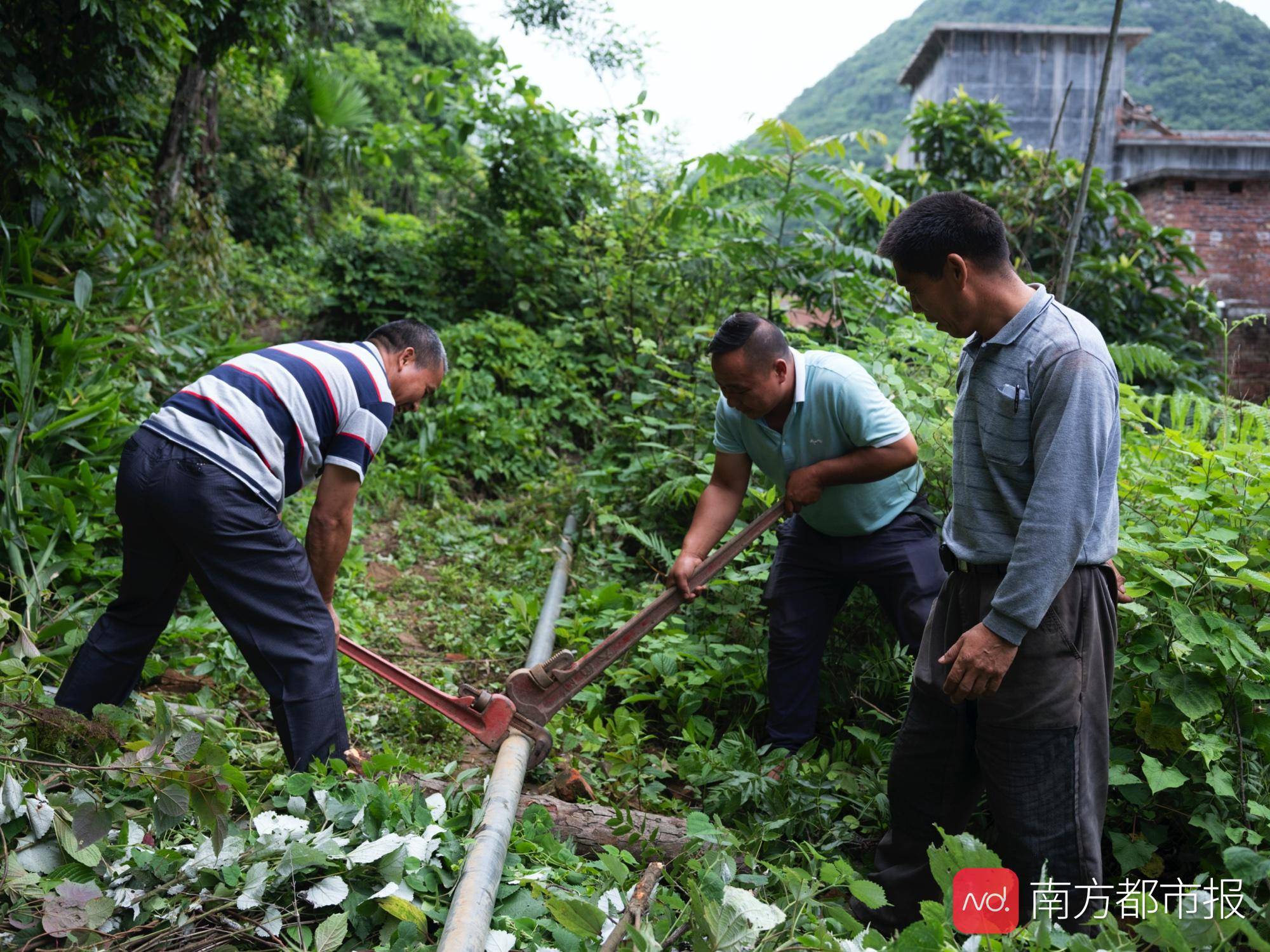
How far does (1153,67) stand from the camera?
2323cm

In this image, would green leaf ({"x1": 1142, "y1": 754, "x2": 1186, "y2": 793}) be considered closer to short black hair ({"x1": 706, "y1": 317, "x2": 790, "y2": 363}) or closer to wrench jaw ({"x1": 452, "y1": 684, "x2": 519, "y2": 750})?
short black hair ({"x1": 706, "y1": 317, "x2": 790, "y2": 363})

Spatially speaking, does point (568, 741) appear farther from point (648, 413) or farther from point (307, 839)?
point (648, 413)

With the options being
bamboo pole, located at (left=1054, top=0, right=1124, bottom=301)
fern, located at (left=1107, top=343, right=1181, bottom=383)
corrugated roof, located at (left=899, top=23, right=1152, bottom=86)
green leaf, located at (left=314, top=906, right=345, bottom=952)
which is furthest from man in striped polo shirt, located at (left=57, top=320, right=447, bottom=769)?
corrugated roof, located at (left=899, top=23, right=1152, bottom=86)

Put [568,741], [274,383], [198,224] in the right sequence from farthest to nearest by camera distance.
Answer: [198,224] → [568,741] → [274,383]

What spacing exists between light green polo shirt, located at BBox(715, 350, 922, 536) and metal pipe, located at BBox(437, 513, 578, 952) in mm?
1339

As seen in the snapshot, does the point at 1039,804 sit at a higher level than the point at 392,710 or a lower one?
higher

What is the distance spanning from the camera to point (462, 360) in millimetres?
7703

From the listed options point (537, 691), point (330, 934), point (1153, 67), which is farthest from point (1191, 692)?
point (1153, 67)

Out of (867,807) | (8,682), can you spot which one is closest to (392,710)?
(8,682)

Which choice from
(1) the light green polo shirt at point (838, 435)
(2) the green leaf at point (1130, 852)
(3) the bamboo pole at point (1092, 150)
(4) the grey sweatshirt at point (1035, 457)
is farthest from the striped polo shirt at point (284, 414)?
(3) the bamboo pole at point (1092, 150)

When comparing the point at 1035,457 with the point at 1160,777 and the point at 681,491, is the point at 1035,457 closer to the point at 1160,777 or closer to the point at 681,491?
the point at 1160,777

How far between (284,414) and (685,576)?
56.0 inches

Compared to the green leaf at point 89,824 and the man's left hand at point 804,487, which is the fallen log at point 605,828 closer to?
the green leaf at point 89,824

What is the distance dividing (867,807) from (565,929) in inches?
54.2
